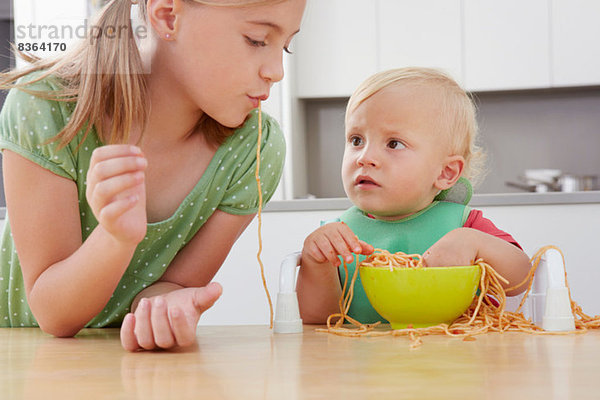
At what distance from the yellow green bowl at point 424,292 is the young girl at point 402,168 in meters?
0.16

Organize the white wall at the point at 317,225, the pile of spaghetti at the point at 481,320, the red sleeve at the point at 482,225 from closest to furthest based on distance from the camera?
the pile of spaghetti at the point at 481,320 → the red sleeve at the point at 482,225 → the white wall at the point at 317,225

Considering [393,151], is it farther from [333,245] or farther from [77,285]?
[77,285]

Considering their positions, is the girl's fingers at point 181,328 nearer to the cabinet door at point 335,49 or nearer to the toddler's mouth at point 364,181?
the toddler's mouth at point 364,181

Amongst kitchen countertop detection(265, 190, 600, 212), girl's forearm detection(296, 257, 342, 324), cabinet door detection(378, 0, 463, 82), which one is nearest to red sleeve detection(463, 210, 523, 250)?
girl's forearm detection(296, 257, 342, 324)

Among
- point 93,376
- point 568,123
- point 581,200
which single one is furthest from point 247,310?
point 568,123

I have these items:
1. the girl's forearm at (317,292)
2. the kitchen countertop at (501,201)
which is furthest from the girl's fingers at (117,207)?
the kitchen countertop at (501,201)

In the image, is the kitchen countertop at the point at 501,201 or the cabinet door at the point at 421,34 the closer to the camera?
the kitchen countertop at the point at 501,201

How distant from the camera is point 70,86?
0.93 metres

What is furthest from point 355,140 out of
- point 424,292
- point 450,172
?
point 424,292

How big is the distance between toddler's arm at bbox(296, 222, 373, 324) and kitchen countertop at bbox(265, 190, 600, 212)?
103 centimetres

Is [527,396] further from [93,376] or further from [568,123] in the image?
[568,123]

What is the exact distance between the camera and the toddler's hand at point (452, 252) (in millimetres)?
869

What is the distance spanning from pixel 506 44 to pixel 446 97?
2.19 m

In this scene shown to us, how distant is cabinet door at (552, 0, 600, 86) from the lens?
3.07 meters
